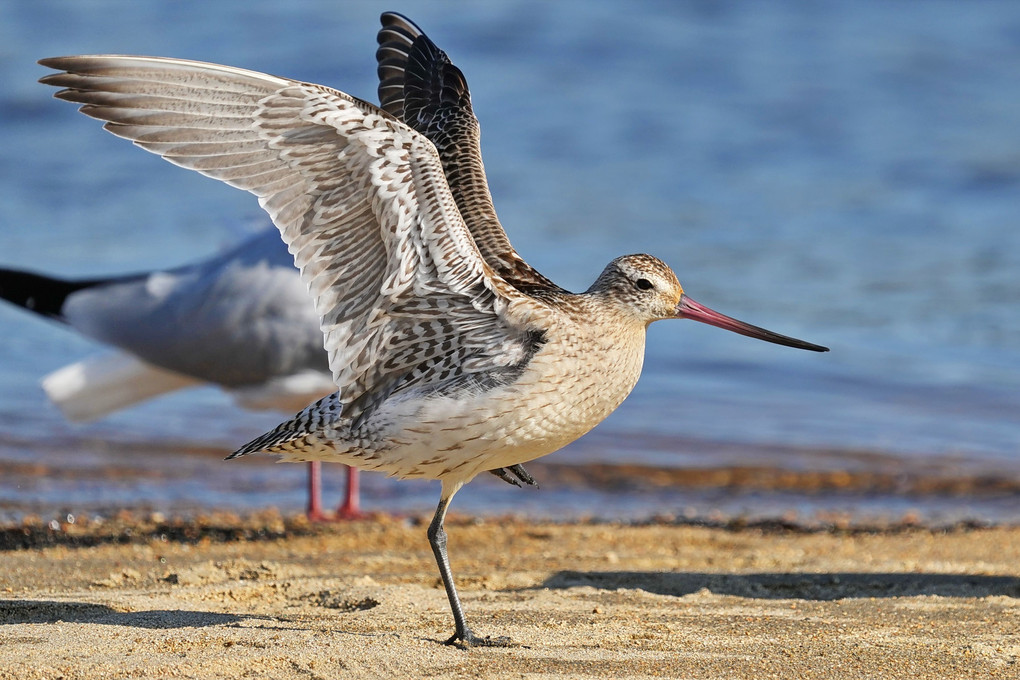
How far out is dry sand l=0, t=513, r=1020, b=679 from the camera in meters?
3.73

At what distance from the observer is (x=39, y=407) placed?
329 inches

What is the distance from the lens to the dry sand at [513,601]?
3.73 m

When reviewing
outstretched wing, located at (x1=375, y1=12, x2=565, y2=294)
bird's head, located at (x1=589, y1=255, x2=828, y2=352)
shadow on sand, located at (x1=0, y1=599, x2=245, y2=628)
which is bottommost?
shadow on sand, located at (x1=0, y1=599, x2=245, y2=628)

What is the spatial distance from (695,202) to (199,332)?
6.59 m

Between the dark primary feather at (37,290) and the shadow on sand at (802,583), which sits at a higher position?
the dark primary feather at (37,290)

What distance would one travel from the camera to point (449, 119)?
5129mm

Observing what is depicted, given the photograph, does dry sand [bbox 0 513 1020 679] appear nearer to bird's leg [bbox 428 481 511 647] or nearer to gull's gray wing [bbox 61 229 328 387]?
bird's leg [bbox 428 481 511 647]

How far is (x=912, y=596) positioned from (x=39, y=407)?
19.3 ft

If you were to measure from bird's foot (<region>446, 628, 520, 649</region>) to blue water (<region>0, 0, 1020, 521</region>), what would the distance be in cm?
306

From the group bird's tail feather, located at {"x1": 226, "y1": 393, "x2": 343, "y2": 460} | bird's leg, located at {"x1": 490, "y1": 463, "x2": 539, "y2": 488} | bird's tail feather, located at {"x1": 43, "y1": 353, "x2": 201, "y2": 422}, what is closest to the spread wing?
bird's tail feather, located at {"x1": 226, "y1": 393, "x2": 343, "y2": 460}

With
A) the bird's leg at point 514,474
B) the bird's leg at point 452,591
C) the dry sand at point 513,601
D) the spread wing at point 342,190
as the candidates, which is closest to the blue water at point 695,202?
the dry sand at point 513,601

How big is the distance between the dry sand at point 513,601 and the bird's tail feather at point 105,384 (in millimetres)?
1534

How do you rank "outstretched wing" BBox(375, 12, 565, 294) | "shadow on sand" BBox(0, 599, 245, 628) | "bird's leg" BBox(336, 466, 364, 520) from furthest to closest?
"bird's leg" BBox(336, 466, 364, 520), "outstretched wing" BBox(375, 12, 565, 294), "shadow on sand" BBox(0, 599, 245, 628)

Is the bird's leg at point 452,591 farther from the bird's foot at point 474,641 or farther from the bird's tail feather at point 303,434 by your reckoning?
the bird's tail feather at point 303,434
